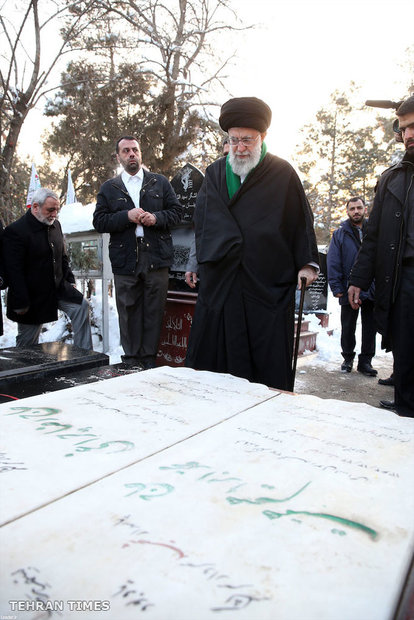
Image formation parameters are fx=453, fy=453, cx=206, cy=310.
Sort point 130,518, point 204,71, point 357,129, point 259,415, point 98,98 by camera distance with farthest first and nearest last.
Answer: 1. point 357,129
2. point 204,71
3. point 98,98
4. point 259,415
5. point 130,518

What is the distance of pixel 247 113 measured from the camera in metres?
2.35

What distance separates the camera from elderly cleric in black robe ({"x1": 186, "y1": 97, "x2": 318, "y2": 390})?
90.3 inches

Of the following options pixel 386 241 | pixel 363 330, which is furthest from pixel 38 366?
pixel 363 330

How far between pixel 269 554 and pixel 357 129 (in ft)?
89.4

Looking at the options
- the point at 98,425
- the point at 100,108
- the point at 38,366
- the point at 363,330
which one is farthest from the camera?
the point at 100,108

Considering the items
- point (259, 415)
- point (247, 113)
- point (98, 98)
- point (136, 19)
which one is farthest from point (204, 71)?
point (259, 415)

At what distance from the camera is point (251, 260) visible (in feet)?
7.55

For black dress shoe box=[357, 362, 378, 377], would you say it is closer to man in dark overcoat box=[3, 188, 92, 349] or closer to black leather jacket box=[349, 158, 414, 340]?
black leather jacket box=[349, 158, 414, 340]

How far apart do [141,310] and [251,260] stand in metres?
1.73

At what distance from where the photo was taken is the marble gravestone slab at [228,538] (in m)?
0.52

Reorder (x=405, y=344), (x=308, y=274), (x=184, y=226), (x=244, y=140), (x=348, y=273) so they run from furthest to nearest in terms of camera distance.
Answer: (x=348, y=273)
(x=184, y=226)
(x=405, y=344)
(x=244, y=140)
(x=308, y=274)

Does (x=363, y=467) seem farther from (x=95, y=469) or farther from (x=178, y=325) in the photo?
(x=178, y=325)

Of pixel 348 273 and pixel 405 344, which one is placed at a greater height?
pixel 348 273

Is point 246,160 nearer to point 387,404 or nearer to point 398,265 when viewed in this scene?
point 398,265
